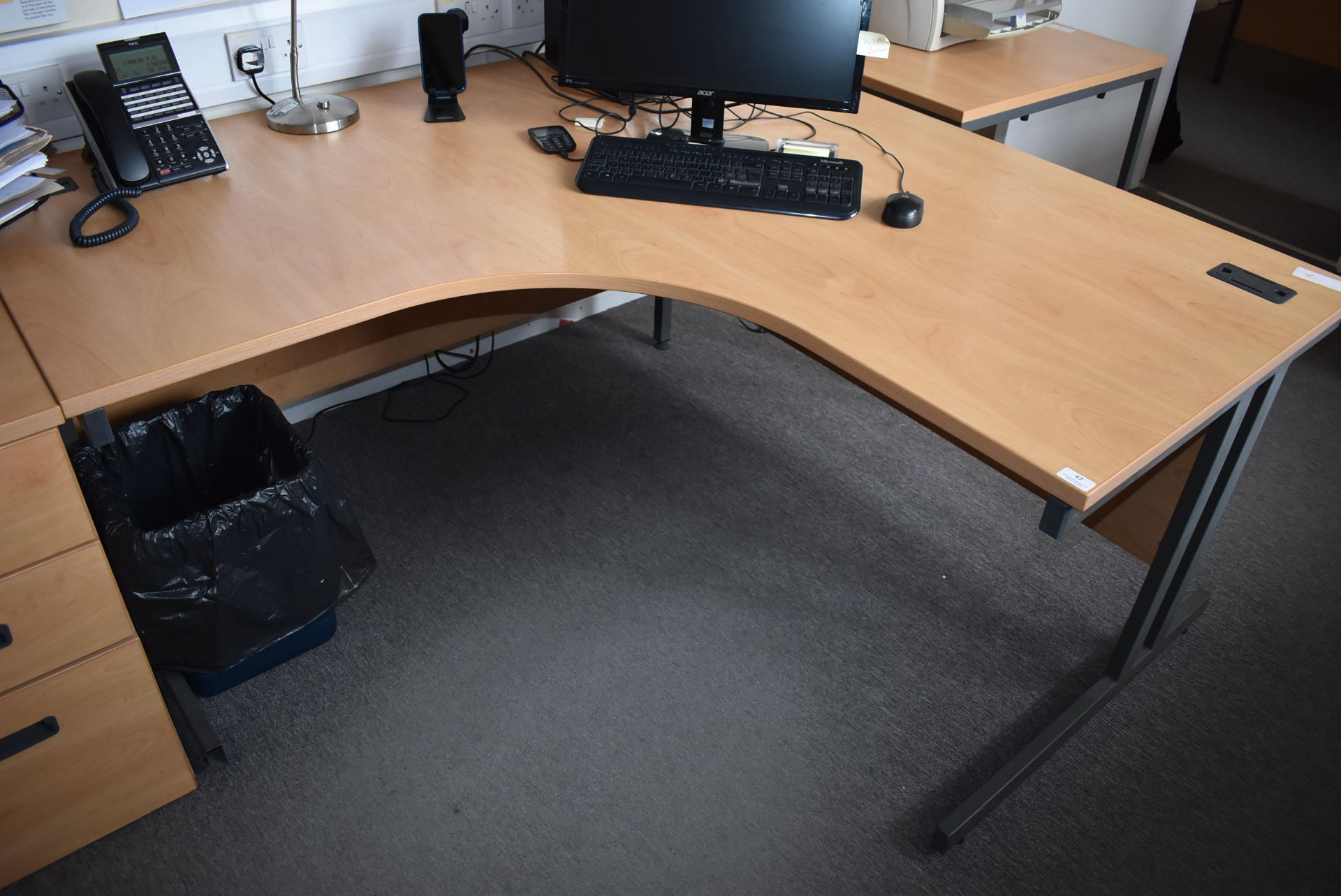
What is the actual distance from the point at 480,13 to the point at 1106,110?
92.9 inches

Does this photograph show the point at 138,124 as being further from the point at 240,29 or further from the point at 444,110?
the point at 444,110

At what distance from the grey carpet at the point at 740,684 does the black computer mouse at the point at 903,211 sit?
2.63 feet

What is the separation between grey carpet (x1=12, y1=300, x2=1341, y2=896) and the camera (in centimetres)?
163

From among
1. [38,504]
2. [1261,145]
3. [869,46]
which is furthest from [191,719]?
[1261,145]

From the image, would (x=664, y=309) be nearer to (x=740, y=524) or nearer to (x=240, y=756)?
(x=740, y=524)

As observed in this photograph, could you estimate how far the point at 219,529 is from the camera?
5.12 feet

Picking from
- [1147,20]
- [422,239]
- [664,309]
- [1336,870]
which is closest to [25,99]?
[422,239]

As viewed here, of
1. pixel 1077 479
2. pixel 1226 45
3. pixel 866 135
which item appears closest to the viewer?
pixel 1077 479

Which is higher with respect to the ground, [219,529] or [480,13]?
Answer: [480,13]

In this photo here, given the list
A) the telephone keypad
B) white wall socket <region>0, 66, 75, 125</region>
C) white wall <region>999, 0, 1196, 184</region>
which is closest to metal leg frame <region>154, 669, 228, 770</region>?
the telephone keypad

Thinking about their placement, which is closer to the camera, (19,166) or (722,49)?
(19,166)

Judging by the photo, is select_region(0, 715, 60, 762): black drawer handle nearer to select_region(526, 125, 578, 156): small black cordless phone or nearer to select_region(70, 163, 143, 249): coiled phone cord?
select_region(70, 163, 143, 249): coiled phone cord

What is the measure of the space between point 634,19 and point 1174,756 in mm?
1654

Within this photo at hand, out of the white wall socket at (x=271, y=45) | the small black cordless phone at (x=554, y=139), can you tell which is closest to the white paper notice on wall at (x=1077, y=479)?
the small black cordless phone at (x=554, y=139)
